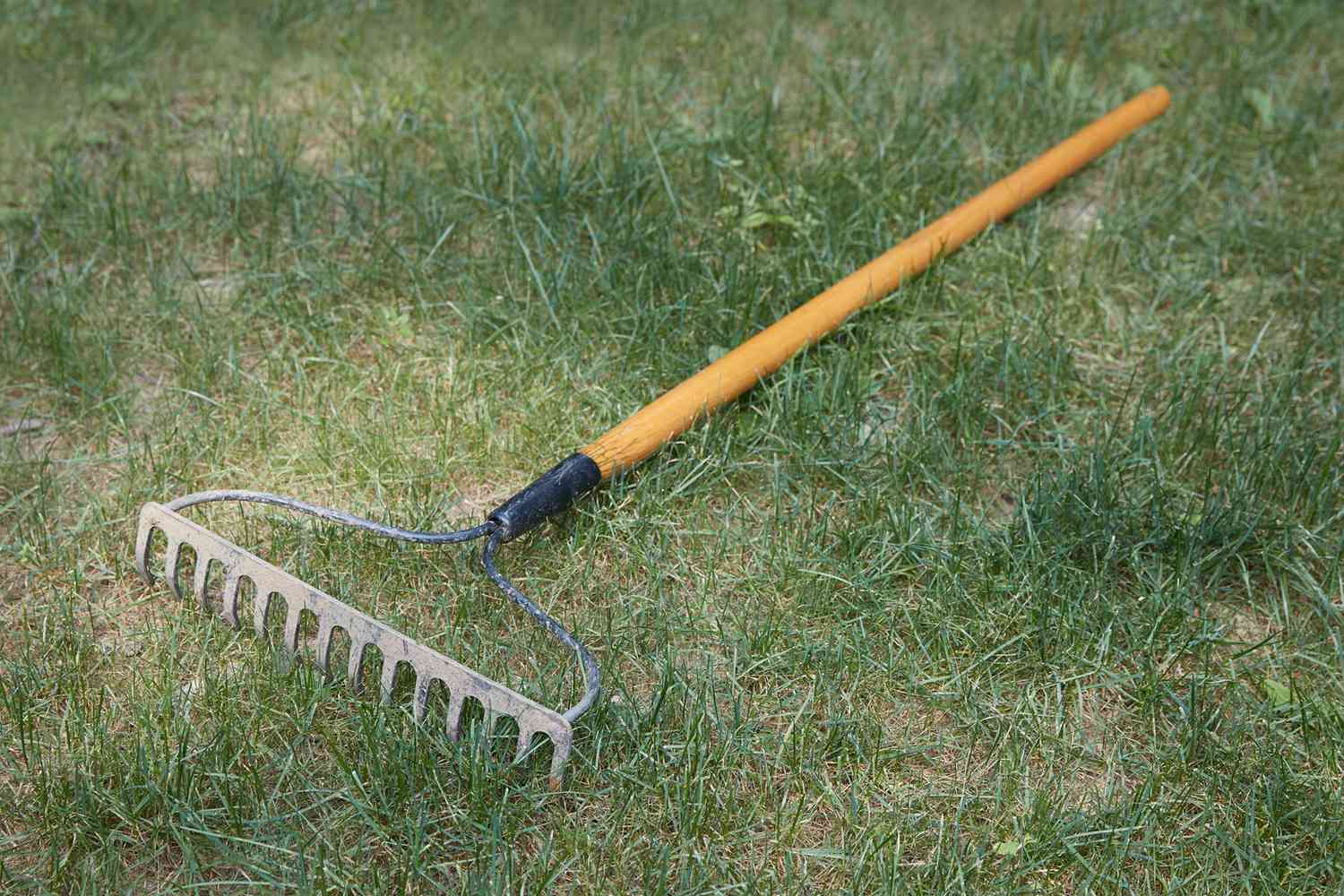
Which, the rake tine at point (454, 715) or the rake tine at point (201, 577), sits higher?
the rake tine at point (201, 577)

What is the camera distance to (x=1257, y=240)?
347 centimetres

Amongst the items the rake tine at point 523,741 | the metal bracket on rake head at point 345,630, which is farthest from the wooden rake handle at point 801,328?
the rake tine at point 523,741

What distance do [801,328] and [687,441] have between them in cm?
39

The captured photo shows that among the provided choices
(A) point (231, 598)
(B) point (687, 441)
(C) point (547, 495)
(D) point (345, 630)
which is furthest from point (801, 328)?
(A) point (231, 598)

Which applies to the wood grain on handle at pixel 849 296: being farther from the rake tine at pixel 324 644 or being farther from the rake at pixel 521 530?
the rake tine at pixel 324 644

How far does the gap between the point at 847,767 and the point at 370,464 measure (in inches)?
45.8

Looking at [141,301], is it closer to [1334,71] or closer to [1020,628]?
[1020,628]

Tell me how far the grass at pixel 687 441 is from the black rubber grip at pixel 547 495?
0.12 metres

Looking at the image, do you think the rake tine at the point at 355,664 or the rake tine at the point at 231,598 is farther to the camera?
the rake tine at the point at 231,598

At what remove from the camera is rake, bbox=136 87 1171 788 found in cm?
208

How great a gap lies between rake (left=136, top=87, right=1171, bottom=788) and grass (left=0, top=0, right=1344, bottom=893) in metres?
0.07

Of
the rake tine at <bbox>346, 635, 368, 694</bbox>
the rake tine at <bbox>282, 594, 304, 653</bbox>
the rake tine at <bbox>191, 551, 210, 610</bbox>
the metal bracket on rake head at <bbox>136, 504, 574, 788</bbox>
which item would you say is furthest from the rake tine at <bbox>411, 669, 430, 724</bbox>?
the rake tine at <bbox>191, 551, 210, 610</bbox>

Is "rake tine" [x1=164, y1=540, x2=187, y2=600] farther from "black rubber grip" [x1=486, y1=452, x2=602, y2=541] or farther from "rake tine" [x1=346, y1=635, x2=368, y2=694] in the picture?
"black rubber grip" [x1=486, y1=452, x2=602, y2=541]

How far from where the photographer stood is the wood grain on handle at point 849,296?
2.60 metres
